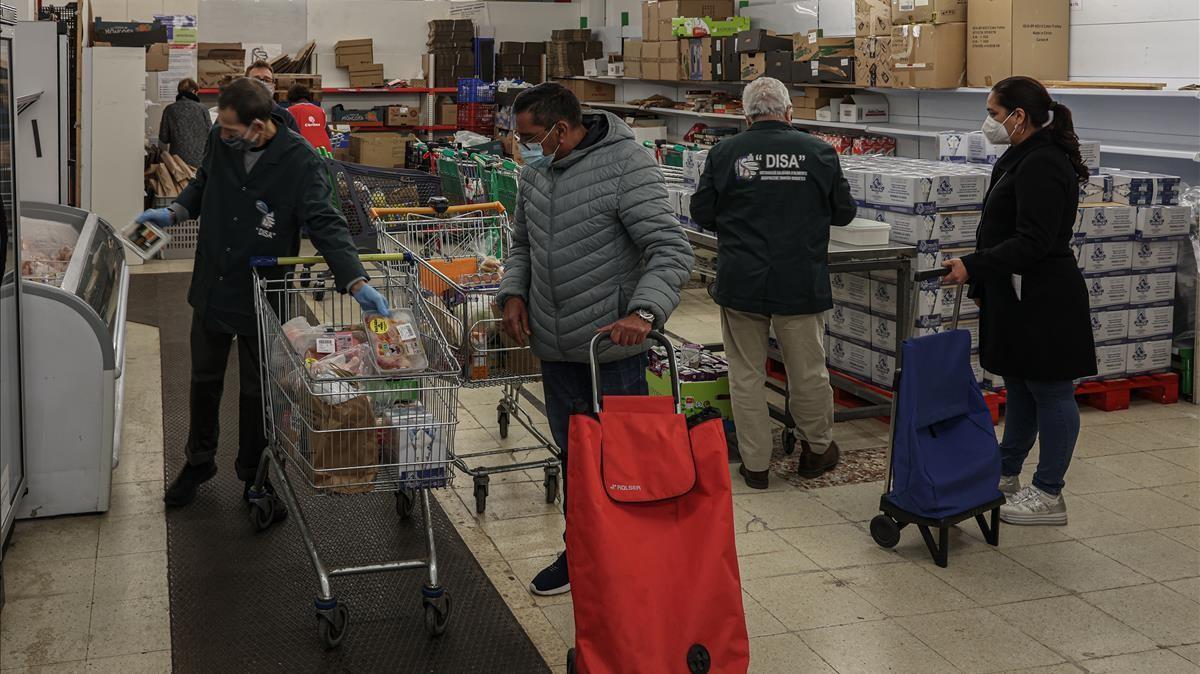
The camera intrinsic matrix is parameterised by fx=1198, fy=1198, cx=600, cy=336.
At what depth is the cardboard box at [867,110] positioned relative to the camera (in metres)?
9.58

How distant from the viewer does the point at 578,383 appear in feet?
12.6

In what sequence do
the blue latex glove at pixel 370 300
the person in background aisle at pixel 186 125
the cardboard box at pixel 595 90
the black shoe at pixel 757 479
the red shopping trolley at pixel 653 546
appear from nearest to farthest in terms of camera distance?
1. the red shopping trolley at pixel 653 546
2. the blue latex glove at pixel 370 300
3. the black shoe at pixel 757 479
4. the person in background aisle at pixel 186 125
5. the cardboard box at pixel 595 90

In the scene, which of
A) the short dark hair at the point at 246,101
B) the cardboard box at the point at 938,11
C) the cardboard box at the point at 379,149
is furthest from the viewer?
the cardboard box at the point at 379,149

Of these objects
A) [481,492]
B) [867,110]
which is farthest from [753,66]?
[481,492]

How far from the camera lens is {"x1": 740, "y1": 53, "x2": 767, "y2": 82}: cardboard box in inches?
410

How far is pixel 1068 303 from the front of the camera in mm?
4395

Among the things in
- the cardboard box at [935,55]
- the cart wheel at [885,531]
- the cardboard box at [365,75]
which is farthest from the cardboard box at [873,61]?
the cardboard box at [365,75]

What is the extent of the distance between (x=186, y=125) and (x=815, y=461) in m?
8.82

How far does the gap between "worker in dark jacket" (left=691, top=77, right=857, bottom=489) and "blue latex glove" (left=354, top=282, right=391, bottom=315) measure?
1618mm

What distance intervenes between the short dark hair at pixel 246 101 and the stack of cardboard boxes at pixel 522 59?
12220mm

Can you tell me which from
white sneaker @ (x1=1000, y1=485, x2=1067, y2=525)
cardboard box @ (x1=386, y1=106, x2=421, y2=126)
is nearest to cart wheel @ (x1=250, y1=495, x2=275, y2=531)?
white sneaker @ (x1=1000, y1=485, x2=1067, y2=525)

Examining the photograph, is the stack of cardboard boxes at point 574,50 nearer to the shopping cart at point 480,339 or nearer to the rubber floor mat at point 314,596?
the shopping cart at point 480,339

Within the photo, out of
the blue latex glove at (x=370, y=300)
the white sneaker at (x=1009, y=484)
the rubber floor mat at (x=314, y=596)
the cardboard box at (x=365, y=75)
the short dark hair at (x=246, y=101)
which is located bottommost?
the rubber floor mat at (x=314, y=596)

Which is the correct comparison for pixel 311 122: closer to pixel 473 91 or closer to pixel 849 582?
pixel 473 91
